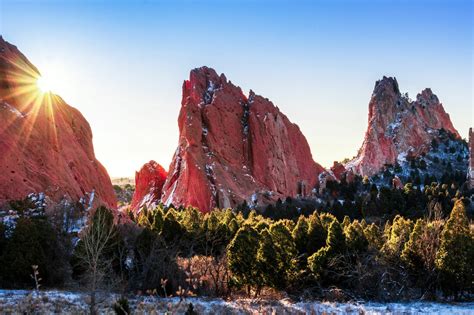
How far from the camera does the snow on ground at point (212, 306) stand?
71.8 feet

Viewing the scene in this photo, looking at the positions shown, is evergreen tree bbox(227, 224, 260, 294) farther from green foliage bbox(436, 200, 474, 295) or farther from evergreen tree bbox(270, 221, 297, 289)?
green foliage bbox(436, 200, 474, 295)

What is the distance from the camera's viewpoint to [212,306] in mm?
24719

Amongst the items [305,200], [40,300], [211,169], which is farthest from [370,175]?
[40,300]

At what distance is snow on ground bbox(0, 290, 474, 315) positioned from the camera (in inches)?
861

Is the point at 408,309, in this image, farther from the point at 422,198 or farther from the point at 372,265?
the point at 422,198

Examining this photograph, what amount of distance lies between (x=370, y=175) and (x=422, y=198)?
5039cm

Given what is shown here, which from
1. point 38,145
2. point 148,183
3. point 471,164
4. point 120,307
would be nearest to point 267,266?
point 120,307

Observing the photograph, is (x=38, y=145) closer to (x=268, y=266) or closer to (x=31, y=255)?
(x=31, y=255)

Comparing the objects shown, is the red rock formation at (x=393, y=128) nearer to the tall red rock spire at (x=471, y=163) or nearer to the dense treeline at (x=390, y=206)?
the tall red rock spire at (x=471, y=163)

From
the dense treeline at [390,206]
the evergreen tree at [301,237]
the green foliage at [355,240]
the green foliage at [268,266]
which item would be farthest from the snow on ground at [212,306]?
the dense treeline at [390,206]

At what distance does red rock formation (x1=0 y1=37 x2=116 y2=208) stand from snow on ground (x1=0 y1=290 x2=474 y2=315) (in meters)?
17.7

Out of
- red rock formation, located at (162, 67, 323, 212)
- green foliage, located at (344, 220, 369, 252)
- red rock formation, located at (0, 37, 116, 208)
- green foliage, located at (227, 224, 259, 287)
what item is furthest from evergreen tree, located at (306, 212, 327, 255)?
red rock formation, located at (162, 67, 323, 212)

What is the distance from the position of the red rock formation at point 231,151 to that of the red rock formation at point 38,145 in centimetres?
2897

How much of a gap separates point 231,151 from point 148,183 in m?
18.2
